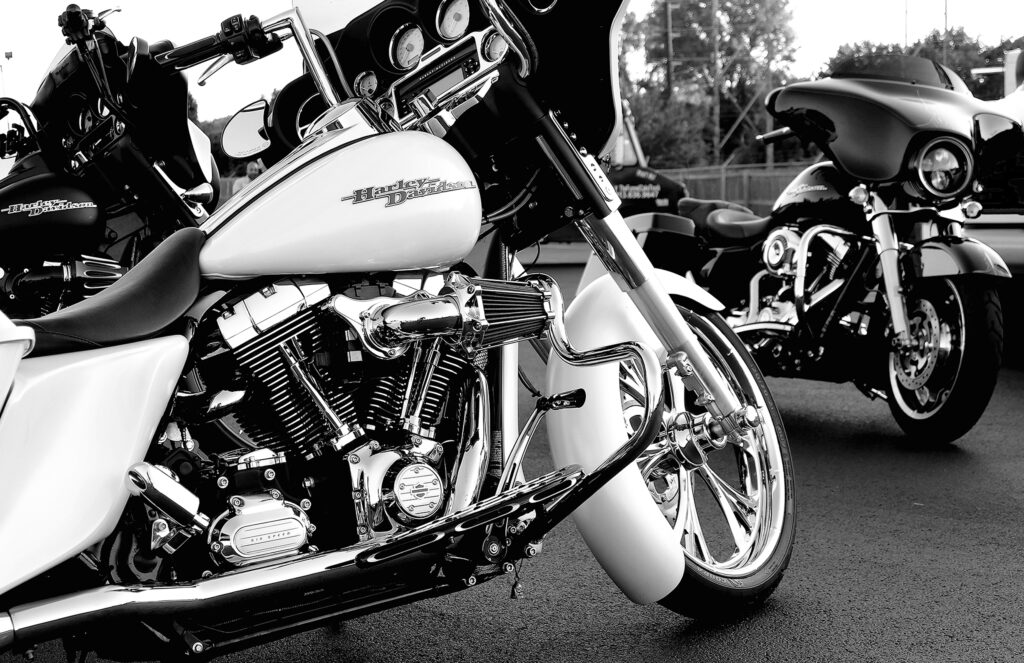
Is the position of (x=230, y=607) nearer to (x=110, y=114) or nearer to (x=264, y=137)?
(x=264, y=137)

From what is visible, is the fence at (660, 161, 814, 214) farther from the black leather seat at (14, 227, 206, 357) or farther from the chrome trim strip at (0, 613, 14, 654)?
the chrome trim strip at (0, 613, 14, 654)

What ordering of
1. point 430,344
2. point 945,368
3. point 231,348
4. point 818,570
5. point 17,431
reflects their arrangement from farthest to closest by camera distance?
point 945,368
point 818,570
point 430,344
point 231,348
point 17,431

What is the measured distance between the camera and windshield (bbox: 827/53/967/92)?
4.94m

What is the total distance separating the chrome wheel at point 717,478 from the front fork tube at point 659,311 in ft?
0.22

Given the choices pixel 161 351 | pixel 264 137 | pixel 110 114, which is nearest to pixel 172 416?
pixel 161 351

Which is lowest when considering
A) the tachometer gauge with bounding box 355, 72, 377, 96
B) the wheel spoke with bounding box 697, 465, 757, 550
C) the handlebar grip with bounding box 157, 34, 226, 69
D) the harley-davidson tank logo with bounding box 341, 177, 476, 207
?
the wheel spoke with bounding box 697, 465, 757, 550

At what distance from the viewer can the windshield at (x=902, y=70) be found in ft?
16.2

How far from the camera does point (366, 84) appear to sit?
8.50 ft

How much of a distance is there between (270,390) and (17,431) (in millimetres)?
483

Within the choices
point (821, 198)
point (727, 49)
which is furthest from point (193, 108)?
point (727, 49)

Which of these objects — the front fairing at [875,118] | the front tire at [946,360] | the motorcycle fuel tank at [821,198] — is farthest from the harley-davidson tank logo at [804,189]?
the front tire at [946,360]

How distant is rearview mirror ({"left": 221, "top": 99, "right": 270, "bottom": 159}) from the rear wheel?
3.99ft

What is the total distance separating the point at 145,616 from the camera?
6.30 feet

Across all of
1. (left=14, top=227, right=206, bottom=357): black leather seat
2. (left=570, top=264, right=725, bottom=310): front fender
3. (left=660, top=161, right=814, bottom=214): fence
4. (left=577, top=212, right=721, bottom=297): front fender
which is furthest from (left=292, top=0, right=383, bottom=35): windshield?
(left=660, top=161, right=814, bottom=214): fence
